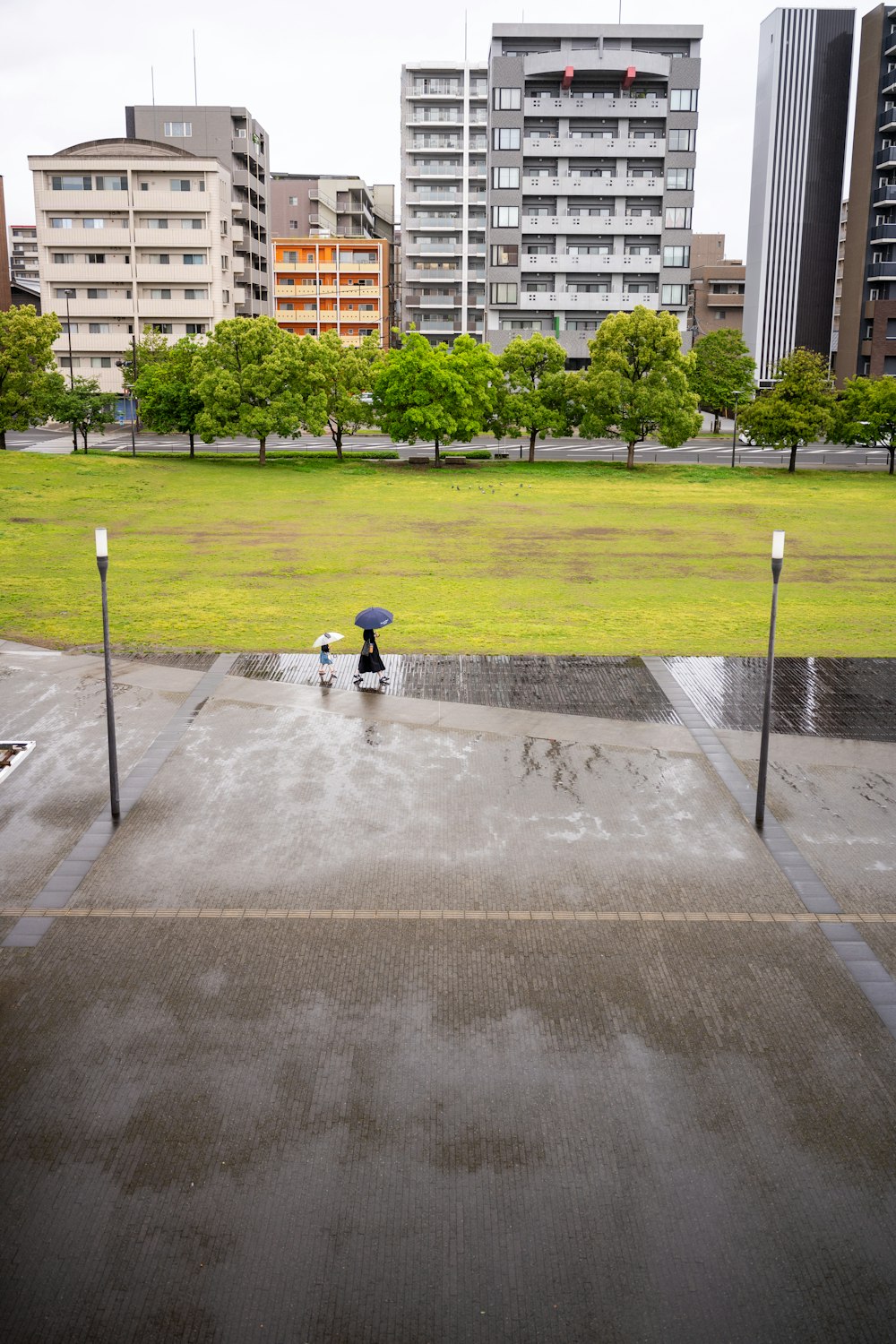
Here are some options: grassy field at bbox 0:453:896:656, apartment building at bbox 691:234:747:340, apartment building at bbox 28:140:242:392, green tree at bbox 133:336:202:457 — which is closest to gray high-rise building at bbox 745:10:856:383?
apartment building at bbox 691:234:747:340

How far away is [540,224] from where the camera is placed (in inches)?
3378

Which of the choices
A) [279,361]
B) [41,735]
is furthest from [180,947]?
[279,361]

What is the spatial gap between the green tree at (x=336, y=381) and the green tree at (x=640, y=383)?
500 inches

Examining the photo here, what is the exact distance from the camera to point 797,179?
341ft

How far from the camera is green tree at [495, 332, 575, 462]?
6066 centimetres

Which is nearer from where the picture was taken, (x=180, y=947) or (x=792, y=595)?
(x=180, y=947)

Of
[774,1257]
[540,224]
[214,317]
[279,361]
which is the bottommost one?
[774,1257]

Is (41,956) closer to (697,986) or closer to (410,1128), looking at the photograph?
(410,1128)

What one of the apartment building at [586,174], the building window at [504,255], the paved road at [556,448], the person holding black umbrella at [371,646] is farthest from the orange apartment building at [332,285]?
the person holding black umbrella at [371,646]

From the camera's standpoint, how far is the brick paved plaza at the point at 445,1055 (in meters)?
7.05

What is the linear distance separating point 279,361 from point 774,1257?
54812mm

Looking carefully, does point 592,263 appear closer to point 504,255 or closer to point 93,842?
point 504,255

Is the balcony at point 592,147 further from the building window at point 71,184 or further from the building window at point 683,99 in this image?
the building window at point 71,184

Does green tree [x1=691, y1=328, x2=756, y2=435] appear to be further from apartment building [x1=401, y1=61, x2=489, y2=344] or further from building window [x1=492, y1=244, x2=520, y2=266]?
apartment building [x1=401, y1=61, x2=489, y2=344]
